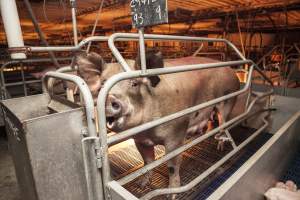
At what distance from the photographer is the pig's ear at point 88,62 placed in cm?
169

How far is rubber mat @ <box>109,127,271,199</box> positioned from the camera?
2.35m

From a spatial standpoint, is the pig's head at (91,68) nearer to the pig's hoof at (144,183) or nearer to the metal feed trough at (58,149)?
the metal feed trough at (58,149)

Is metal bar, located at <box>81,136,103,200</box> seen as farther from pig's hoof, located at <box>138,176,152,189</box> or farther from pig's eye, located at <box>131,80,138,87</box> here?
pig's hoof, located at <box>138,176,152,189</box>

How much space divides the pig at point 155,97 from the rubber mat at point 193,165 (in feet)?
0.49

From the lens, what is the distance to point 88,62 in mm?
1723

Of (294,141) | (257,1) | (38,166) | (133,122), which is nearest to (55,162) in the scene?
(38,166)

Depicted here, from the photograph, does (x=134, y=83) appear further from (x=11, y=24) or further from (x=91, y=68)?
(x=11, y=24)

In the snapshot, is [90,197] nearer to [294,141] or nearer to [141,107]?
[141,107]

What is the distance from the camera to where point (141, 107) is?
1845 mm

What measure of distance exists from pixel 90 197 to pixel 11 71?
17.7ft

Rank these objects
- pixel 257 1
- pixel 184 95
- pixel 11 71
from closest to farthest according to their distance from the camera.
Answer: pixel 184 95
pixel 257 1
pixel 11 71

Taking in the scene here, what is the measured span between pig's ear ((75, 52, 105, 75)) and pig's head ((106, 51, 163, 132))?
0.85 feet

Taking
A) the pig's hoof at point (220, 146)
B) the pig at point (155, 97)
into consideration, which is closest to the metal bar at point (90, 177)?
the pig at point (155, 97)

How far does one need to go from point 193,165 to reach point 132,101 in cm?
148
